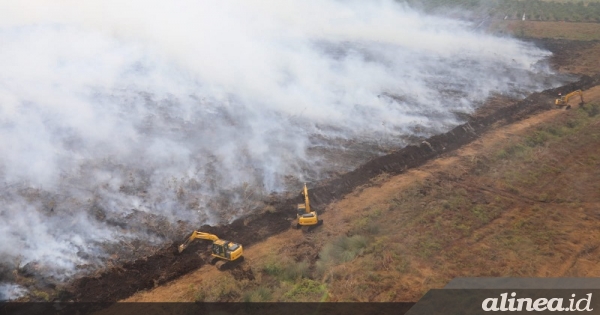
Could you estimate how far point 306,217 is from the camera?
18.9m

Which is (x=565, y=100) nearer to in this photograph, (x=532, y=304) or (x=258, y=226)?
(x=532, y=304)

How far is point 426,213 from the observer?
1962cm

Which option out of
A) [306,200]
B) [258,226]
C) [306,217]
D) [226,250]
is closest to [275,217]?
[258,226]

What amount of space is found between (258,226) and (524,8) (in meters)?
64.9

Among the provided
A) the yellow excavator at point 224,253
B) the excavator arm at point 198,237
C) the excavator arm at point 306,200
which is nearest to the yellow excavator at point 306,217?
the excavator arm at point 306,200

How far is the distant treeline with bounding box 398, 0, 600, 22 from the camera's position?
6225 centimetres

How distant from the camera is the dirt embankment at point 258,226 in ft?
51.6

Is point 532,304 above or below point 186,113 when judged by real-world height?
below

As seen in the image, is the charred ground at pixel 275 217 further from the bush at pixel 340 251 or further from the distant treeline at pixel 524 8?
the distant treeline at pixel 524 8

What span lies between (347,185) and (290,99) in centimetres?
989

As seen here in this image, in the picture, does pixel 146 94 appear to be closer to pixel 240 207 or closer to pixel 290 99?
pixel 290 99

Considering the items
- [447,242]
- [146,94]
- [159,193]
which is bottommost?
[447,242]

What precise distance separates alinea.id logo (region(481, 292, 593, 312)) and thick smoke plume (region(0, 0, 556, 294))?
10403 millimetres

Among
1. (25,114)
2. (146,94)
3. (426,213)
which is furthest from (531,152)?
(25,114)
